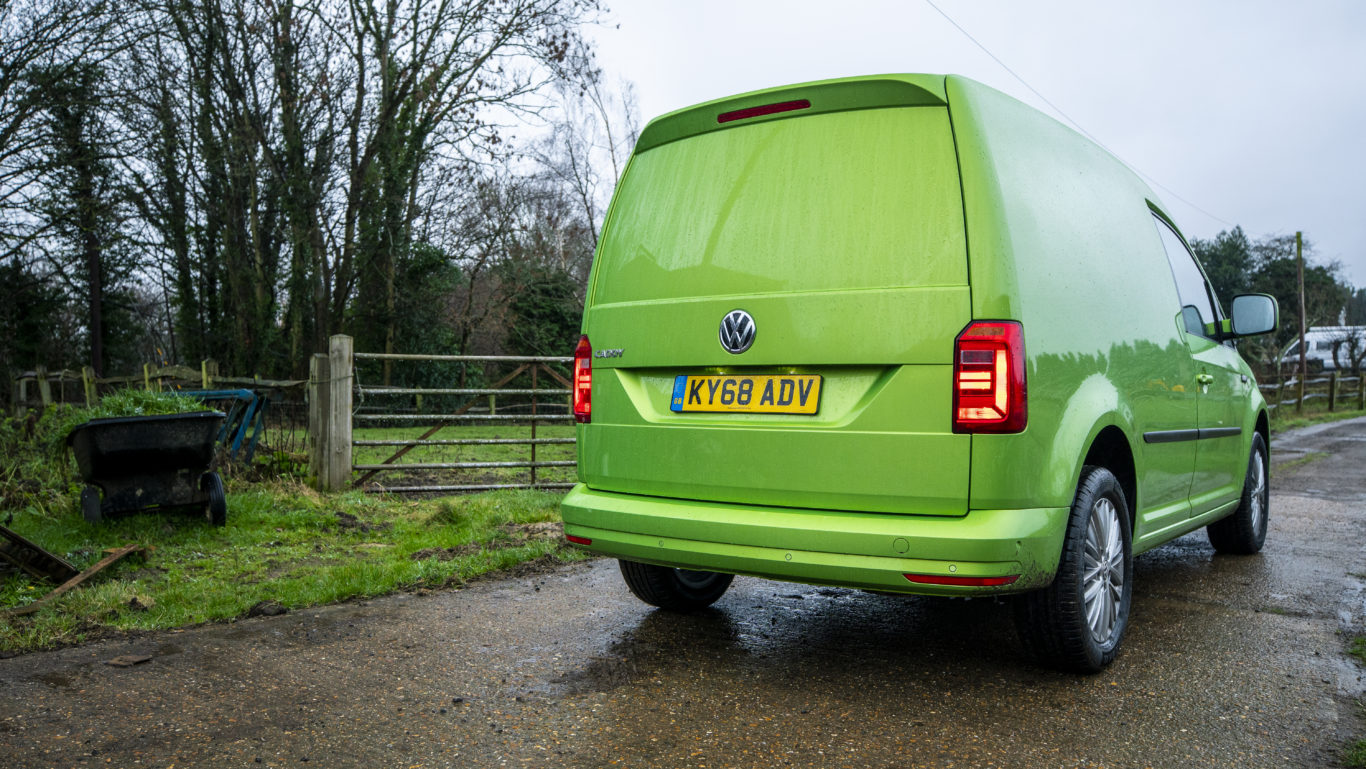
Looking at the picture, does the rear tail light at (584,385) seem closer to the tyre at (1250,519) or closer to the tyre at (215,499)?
the tyre at (215,499)

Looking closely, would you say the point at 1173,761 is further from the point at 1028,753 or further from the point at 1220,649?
the point at 1220,649

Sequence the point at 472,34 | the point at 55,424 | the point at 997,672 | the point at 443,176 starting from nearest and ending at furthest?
the point at 997,672
the point at 55,424
the point at 472,34
the point at 443,176

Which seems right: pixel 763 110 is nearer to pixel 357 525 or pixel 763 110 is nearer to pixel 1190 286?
pixel 1190 286

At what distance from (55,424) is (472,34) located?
1404 cm

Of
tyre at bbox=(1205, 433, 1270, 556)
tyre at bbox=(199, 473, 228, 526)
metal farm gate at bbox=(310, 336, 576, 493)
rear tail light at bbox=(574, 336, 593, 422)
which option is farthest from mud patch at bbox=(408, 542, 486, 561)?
tyre at bbox=(1205, 433, 1270, 556)

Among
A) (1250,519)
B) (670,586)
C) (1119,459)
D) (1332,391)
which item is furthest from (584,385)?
(1332,391)

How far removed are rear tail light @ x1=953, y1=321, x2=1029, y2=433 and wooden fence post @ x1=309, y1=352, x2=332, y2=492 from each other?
6.79 meters

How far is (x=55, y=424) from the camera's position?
767 centimetres

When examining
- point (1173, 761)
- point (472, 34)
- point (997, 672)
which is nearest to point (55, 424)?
point (997, 672)

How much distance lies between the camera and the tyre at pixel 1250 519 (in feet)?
19.3

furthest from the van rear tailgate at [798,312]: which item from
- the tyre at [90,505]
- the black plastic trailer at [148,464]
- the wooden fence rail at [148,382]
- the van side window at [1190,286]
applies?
the wooden fence rail at [148,382]

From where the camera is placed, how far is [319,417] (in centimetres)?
857

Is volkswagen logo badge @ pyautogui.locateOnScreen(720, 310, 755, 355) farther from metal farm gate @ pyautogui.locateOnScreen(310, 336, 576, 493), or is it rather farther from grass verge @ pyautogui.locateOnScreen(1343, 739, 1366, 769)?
metal farm gate @ pyautogui.locateOnScreen(310, 336, 576, 493)

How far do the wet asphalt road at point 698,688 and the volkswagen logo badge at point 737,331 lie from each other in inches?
48.8
